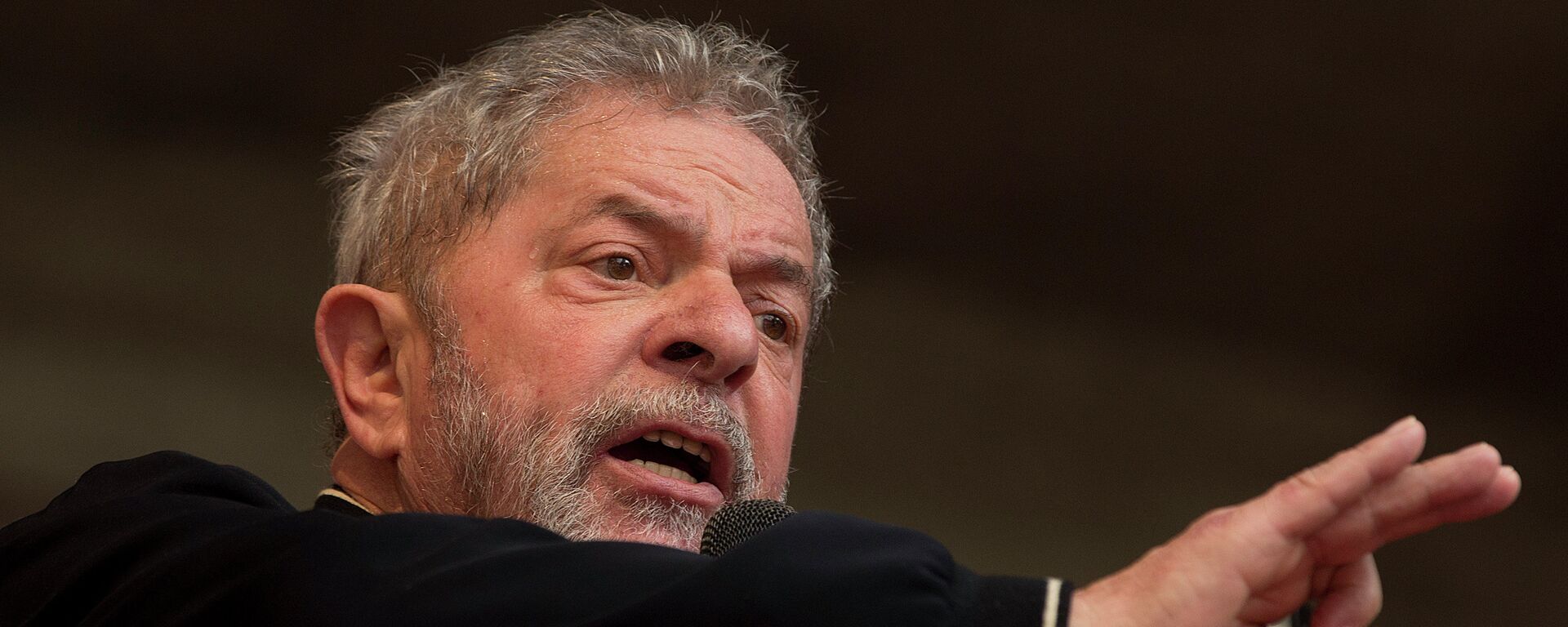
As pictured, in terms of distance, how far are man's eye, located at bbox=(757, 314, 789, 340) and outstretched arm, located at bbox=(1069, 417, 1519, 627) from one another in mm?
1099

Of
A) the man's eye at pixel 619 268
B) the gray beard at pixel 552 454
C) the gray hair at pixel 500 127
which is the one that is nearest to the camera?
the gray beard at pixel 552 454

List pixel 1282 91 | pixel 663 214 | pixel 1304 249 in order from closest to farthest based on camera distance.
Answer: pixel 663 214
pixel 1282 91
pixel 1304 249

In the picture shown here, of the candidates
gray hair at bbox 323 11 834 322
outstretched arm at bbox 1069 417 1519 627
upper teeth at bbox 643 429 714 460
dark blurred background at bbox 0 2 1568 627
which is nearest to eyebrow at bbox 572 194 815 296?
gray hair at bbox 323 11 834 322

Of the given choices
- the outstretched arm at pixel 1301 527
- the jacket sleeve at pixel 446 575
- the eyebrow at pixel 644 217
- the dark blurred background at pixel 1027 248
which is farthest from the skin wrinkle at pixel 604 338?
the dark blurred background at pixel 1027 248

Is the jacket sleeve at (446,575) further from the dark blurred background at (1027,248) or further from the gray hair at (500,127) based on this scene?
the dark blurred background at (1027,248)

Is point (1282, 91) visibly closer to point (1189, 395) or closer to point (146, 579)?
point (1189, 395)

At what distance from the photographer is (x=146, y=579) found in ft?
4.13

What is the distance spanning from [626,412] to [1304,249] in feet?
10.2

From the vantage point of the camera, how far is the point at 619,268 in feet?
6.11

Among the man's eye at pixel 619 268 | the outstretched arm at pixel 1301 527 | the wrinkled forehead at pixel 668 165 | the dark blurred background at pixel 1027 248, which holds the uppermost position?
the dark blurred background at pixel 1027 248

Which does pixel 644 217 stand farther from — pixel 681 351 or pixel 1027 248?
pixel 1027 248

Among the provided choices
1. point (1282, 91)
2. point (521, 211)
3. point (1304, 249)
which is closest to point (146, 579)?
point (521, 211)

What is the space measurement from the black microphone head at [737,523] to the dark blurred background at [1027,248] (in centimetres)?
255

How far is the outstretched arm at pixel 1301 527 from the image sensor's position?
0.93 metres
